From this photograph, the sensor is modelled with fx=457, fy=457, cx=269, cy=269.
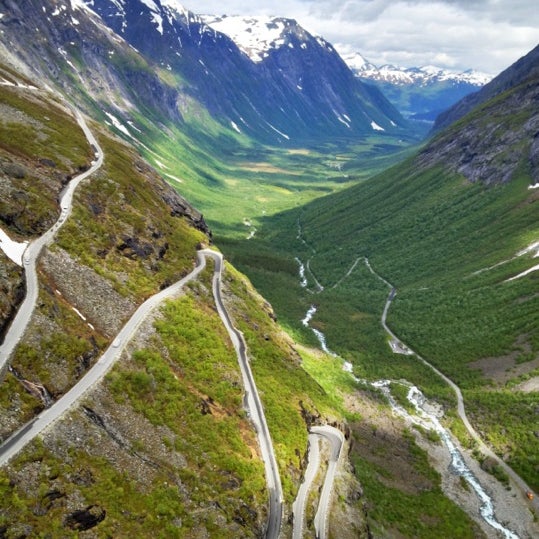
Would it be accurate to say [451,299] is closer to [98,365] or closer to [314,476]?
[314,476]

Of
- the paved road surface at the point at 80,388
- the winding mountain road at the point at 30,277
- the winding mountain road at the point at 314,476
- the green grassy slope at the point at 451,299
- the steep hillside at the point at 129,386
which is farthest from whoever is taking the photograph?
the green grassy slope at the point at 451,299

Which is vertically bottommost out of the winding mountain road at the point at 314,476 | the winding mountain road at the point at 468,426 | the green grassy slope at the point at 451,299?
the winding mountain road at the point at 314,476

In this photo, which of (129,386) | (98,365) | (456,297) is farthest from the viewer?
(456,297)

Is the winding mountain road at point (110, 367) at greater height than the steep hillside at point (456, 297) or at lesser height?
lesser

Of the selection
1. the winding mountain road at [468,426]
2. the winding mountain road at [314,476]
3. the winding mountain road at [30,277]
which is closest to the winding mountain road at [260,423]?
the winding mountain road at [314,476]

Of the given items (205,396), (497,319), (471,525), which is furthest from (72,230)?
(497,319)

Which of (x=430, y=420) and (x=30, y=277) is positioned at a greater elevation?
(x=30, y=277)

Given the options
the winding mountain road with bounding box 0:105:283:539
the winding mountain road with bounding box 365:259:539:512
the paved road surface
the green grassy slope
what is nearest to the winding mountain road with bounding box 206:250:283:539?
the winding mountain road with bounding box 0:105:283:539

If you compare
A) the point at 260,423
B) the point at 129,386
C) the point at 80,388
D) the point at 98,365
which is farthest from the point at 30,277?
the point at 260,423

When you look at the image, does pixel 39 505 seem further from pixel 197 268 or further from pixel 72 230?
pixel 197 268

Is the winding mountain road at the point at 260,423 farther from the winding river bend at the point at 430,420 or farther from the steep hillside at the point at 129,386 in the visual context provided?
the winding river bend at the point at 430,420

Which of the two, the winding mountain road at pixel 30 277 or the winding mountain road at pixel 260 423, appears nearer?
the winding mountain road at pixel 30 277
